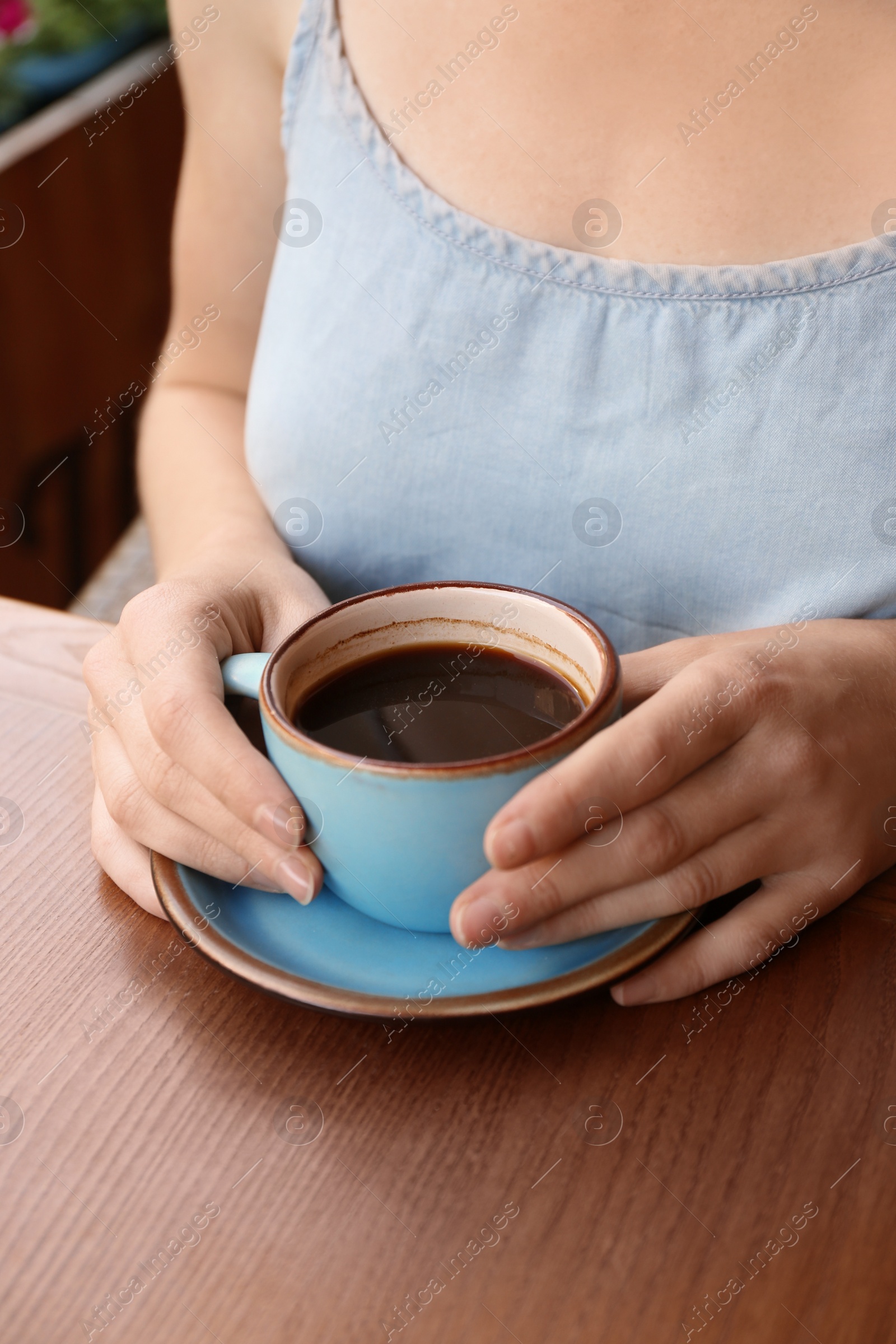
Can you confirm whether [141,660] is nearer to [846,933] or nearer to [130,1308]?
[130,1308]

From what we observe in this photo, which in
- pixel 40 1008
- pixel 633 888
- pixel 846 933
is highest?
pixel 40 1008

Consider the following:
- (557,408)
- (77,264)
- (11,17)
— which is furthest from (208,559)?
(11,17)

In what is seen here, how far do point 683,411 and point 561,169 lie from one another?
0.22 metres

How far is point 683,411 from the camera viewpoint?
0.80 metres

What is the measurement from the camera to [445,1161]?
0.49m

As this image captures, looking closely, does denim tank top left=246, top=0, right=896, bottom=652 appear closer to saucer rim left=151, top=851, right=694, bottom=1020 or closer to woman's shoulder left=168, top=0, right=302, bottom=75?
woman's shoulder left=168, top=0, right=302, bottom=75

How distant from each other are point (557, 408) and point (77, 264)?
2.42 meters

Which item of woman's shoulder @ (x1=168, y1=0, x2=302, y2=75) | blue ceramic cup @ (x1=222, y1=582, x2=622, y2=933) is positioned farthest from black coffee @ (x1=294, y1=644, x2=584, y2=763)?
woman's shoulder @ (x1=168, y1=0, x2=302, y2=75)

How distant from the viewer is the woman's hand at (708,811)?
52cm

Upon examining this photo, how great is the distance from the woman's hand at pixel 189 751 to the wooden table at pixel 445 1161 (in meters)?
0.07

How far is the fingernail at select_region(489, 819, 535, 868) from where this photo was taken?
500mm

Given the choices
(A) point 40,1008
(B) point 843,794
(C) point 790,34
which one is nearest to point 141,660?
(A) point 40,1008

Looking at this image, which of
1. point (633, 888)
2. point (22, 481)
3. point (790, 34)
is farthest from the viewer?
point (22, 481)

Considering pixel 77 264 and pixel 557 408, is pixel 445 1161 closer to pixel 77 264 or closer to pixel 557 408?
pixel 557 408
